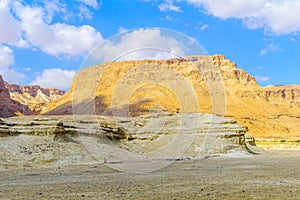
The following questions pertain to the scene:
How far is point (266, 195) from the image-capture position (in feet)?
37.4

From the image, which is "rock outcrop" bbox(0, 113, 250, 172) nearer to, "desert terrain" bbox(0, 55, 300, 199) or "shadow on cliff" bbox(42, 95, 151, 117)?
"desert terrain" bbox(0, 55, 300, 199)

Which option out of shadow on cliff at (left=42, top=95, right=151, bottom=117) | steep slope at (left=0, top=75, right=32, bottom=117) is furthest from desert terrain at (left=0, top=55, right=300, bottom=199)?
steep slope at (left=0, top=75, right=32, bottom=117)

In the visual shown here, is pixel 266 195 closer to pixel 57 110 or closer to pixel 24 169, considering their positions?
pixel 24 169

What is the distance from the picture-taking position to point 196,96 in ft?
370

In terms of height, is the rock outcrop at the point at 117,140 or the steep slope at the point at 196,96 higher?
the steep slope at the point at 196,96

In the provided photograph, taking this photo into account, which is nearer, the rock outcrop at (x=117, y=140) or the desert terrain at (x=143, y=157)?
the desert terrain at (x=143, y=157)

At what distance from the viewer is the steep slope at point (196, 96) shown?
113m

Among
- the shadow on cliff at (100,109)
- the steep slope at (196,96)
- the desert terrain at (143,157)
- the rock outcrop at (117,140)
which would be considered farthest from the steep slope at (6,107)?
the rock outcrop at (117,140)

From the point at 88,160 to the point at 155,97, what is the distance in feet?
342

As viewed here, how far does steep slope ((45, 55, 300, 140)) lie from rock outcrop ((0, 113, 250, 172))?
45.6 metres

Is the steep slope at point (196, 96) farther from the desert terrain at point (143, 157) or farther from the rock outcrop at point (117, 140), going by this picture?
the rock outcrop at point (117, 140)

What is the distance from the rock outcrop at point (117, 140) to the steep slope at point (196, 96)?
1794 inches

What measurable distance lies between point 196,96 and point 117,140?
70055mm

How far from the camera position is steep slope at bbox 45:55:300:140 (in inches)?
4437
